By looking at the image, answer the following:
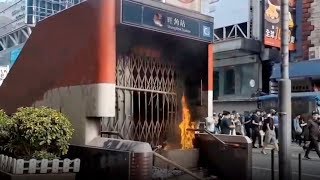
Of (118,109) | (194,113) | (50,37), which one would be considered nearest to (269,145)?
(194,113)

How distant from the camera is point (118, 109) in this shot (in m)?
9.69

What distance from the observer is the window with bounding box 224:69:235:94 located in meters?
34.6

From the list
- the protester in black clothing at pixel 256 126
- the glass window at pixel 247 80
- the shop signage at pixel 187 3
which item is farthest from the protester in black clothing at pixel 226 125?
the glass window at pixel 247 80

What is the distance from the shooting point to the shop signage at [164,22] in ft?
26.7

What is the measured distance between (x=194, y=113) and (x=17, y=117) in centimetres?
415

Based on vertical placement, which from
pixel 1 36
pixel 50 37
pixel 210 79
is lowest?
pixel 210 79

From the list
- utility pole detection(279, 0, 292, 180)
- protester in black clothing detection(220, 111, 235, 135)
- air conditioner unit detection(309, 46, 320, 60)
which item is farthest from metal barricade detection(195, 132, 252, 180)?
air conditioner unit detection(309, 46, 320, 60)

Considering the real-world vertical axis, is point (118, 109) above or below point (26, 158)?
above

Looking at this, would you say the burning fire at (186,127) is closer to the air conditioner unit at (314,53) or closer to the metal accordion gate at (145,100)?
the metal accordion gate at (145,100)

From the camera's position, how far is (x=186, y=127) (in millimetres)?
10492

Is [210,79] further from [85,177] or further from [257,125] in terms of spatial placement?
[257,125]

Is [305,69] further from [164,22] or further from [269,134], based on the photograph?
[164,22]

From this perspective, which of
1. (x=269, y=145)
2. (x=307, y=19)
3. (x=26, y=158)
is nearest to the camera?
(x=26, y=158)

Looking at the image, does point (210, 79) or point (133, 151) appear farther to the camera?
point (210, 79)
